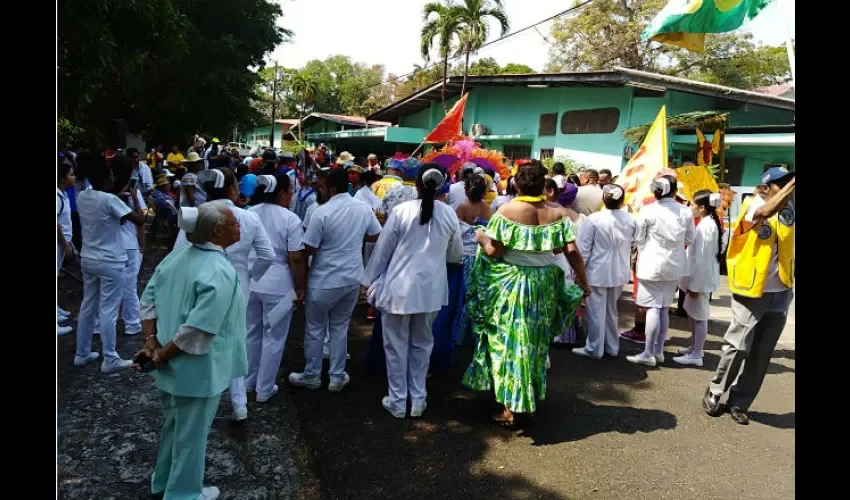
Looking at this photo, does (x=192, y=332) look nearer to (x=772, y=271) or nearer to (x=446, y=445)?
(x=446, y=445)

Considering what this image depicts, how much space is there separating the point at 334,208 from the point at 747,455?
3.38 metres

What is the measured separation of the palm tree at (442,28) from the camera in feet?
63.0

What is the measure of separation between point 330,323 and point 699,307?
3.62 m

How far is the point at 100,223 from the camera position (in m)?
4.46

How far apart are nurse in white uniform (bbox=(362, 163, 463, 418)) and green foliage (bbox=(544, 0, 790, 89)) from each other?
2458cm

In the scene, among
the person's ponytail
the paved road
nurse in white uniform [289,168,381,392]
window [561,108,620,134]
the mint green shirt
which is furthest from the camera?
window [561,108,620,134]

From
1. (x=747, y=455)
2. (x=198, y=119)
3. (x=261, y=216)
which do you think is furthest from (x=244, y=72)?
(x=747, y=455)

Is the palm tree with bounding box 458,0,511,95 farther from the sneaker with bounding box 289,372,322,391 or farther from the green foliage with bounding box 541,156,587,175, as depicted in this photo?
the sneaker with bounding box 289,372,322,391

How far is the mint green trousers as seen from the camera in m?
2.67

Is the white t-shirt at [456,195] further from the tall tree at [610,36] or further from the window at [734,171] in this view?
the tall tree at [610,36]

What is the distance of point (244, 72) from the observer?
17.9 m

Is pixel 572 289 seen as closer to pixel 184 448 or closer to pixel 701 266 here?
pixel 701 266

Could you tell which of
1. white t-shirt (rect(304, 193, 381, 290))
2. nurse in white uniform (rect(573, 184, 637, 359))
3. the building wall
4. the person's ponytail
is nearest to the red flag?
nurse in white uniform (rect(573, 184, 637, 359))

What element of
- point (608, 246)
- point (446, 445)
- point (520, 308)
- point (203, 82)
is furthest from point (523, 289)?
point (203, 82)
